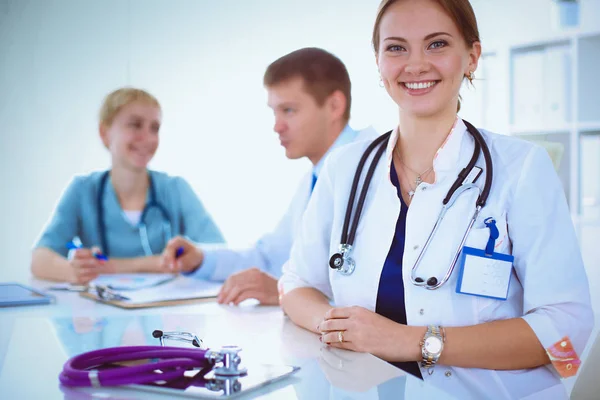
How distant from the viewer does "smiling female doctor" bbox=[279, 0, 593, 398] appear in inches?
43.0

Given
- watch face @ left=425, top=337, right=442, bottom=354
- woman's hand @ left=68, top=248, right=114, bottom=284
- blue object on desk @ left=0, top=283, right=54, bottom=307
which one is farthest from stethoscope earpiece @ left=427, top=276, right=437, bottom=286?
woman's hand @ left=68, top=248, right=114, bottom=284

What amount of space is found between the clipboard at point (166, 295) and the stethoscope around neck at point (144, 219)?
0.77 metres

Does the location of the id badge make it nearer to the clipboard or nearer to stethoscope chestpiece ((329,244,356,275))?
stethoscope chestpiece ((329,244,356,275))

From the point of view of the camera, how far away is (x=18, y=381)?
0.90 m

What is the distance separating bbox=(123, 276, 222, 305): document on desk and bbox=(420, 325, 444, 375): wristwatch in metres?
0.77

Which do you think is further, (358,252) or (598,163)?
(598,163)

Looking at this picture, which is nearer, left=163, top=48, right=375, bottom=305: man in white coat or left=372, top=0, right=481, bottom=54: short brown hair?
left=372, top=0, right=481, bottom=54: short brown hair

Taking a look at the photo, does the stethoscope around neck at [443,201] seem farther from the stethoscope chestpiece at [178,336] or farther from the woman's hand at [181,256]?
the woman's hand at [181,256]

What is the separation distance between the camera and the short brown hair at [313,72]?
2158mm

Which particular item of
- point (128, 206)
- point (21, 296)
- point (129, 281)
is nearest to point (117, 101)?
point (128, 206)

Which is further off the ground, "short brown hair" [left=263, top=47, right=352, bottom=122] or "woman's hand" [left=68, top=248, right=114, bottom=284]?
"short brown hair" [left=263, top=47, right=352, bottom=122]

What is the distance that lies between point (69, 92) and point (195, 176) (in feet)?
2.59

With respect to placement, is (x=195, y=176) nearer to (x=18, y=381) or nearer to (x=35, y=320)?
(x=35, y=320)

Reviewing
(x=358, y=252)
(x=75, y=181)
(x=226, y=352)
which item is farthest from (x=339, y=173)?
(x=75, y=181)
